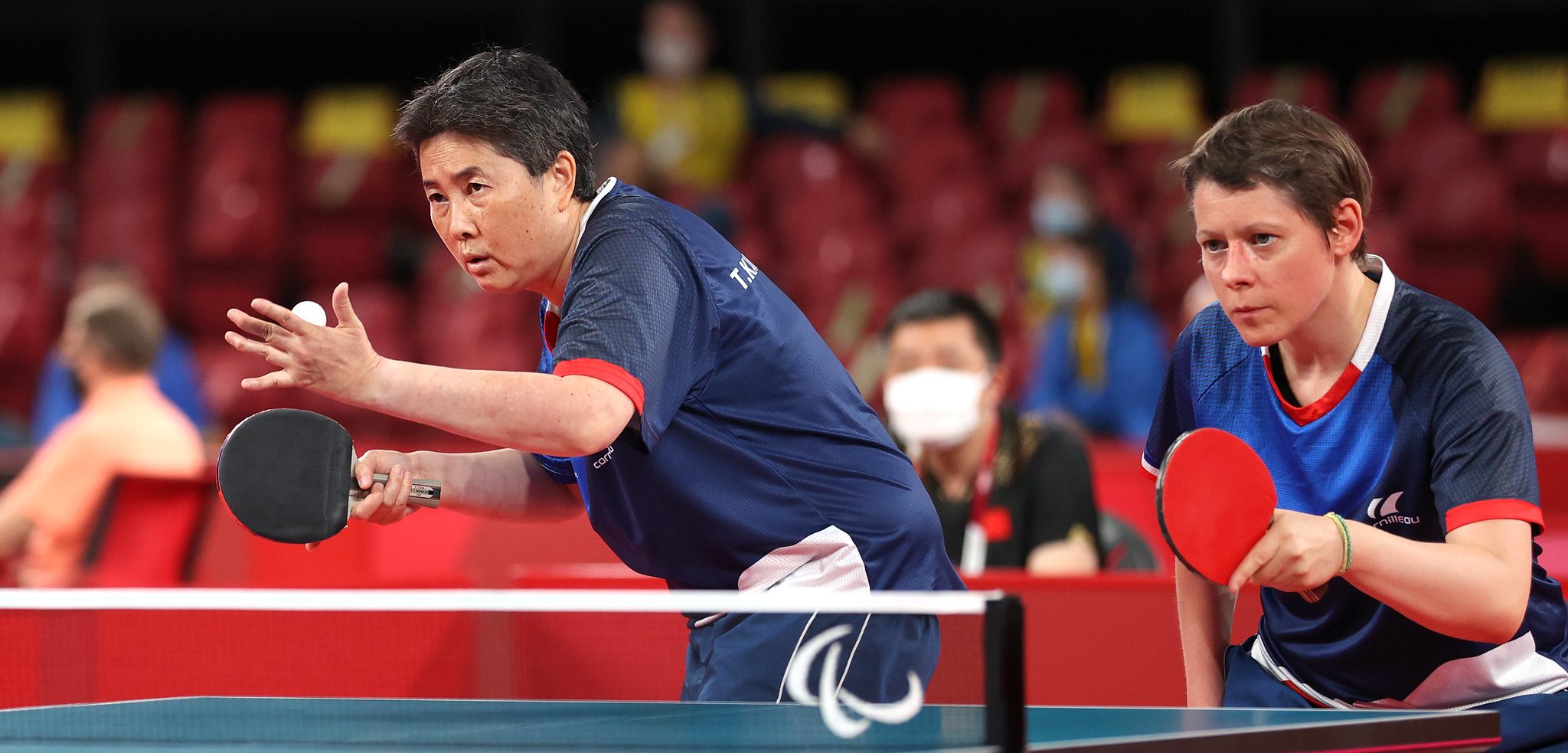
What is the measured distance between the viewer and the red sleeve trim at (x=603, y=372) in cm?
232

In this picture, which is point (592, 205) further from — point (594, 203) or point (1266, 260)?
point (1266, 260)

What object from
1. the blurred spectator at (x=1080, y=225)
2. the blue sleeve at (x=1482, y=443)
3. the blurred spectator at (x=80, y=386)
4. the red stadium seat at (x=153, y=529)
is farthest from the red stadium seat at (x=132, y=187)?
the blue sleeve at (x=1482, y=443)

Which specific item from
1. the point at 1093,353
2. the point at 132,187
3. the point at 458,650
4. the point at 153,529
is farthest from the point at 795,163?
the point at 458,650

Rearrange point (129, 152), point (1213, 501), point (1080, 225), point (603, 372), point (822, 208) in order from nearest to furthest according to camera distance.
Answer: point (1213, 501), point (603, 372), point (1080, 225), point (822, 208), point (129, 152)

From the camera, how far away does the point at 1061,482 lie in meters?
4.85

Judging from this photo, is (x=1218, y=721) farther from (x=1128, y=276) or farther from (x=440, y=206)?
(x=1128, y=276)

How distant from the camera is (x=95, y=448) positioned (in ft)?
18.2

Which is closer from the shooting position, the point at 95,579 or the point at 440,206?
the point at 440,206

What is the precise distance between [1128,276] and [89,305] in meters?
4.53

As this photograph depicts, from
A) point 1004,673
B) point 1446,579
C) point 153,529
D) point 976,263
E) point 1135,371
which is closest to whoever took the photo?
point 1004,673

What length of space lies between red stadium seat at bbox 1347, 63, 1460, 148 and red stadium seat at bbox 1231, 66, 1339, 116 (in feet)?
0.69

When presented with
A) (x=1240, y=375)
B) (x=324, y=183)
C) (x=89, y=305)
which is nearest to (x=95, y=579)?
(x=89, y=305)

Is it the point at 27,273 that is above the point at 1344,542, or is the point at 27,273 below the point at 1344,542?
above

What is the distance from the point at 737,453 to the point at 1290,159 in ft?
3.00
